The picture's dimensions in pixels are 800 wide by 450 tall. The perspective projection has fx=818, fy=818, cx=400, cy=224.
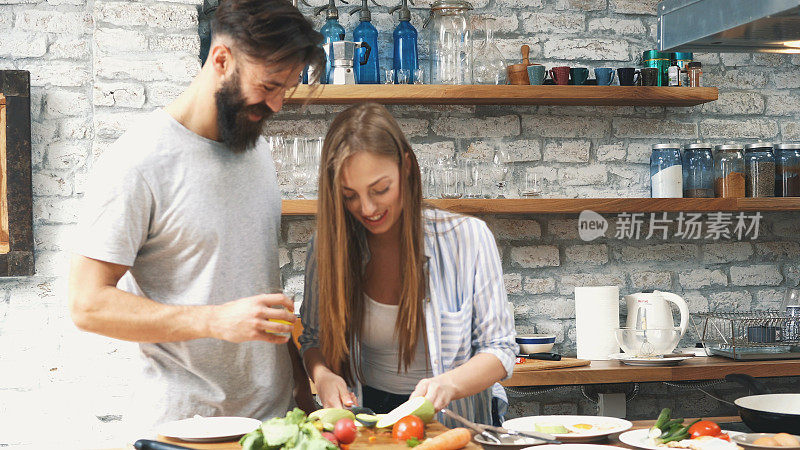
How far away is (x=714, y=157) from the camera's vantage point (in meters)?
3.87

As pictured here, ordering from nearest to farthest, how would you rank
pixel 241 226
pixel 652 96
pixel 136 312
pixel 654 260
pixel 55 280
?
pixel 136 312 < pixel 241 226 < pixel 55 280 < pixel 652 96 < pixel 654 260

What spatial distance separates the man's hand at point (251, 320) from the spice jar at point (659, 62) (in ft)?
8.76

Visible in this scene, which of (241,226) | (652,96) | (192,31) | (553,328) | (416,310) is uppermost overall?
(192,31)

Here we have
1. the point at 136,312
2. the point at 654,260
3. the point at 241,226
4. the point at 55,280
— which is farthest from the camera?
the point at 654,260

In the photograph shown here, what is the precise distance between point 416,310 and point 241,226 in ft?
1.49

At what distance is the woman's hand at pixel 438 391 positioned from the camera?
175 centimetres

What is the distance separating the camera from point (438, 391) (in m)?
1.77

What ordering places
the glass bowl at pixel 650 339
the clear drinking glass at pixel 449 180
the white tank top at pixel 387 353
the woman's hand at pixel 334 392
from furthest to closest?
the clear drinking glass at pixel 449 180 < the glass bowl at pixel 650 339 < the white tank top at pixel 387 353 < the woman's hand at pixel 334 392

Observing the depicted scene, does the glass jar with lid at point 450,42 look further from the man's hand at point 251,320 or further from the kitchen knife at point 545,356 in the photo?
the man's hand at point 251,320

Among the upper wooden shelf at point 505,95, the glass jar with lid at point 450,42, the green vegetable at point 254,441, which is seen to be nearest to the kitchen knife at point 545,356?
the upper wooden shelf at point 505,95

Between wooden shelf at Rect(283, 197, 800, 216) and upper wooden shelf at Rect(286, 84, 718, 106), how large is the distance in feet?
1.49

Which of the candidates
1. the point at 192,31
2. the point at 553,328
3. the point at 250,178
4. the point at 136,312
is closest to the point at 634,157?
the point at 553,328

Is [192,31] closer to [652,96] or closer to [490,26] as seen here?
[490,26]

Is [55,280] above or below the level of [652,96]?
below
